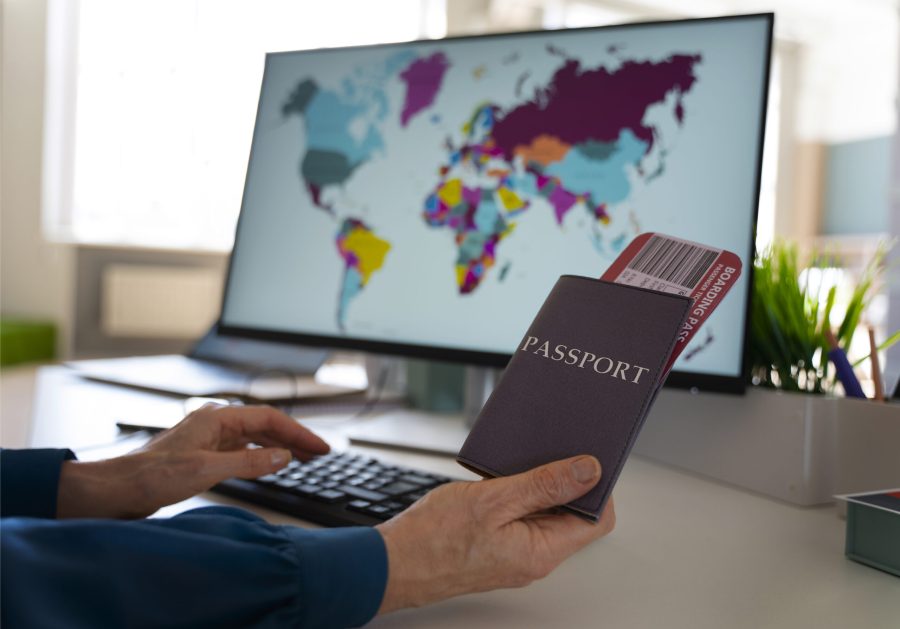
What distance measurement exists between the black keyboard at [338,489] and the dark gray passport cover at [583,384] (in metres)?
0.12

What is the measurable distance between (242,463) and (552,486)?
296mm

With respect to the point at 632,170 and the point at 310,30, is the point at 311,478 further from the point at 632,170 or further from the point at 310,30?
the point at 310,30

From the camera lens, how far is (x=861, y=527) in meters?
0.54

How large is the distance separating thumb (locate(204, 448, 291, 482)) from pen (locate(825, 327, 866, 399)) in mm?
502

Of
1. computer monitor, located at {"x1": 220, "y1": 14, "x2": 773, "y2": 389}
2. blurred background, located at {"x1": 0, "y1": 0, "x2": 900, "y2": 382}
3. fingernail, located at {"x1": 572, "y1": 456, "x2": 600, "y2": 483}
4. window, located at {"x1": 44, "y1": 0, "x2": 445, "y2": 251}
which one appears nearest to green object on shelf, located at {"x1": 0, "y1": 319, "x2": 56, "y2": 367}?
blurred background, located at {"x1": 0, "y1": 0, "x2": 900, "y2": 382}

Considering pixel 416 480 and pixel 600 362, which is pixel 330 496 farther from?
pixel 600 362

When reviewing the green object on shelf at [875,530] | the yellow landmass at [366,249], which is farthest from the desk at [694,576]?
the yellow landmass at [366,249]

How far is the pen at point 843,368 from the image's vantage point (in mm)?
688

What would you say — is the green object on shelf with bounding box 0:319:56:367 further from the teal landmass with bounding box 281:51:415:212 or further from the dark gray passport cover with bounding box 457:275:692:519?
the dark gray passport cover with bounding box 457:275:692:519

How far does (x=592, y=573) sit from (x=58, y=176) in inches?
142

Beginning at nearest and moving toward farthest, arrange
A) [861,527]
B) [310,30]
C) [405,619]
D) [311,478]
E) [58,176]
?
[405,619] < [861,527] < [311,478] < [58,176] < [310,30]

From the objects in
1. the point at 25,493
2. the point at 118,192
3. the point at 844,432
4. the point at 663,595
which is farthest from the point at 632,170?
the point at 118,192

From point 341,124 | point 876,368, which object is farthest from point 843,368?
point 341,124

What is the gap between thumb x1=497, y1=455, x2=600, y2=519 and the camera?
43 cm
